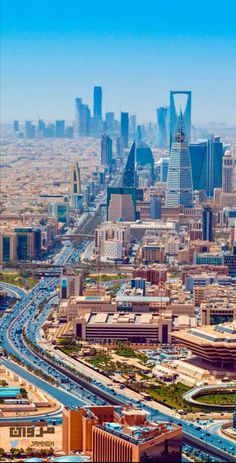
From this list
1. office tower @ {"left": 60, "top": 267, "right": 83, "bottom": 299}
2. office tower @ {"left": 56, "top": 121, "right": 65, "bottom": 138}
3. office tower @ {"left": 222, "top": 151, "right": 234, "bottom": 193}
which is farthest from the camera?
office tower @ {"left": 56, "top": 121, "right": 65, "bottom": 138}

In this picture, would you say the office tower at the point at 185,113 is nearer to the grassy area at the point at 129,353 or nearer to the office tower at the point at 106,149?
the office tower at the point at 106,149

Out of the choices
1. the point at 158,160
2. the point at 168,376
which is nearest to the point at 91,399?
the point at 168,376

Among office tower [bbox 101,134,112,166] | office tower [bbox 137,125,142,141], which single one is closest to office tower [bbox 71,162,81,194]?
office tower [bbox 101,134,112,166]

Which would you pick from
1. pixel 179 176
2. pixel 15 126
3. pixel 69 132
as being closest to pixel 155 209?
pixel 179 176

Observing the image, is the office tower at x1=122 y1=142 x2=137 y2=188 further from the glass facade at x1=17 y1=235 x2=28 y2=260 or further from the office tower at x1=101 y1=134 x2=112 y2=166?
the glass facade at x1=17 y1=235 x2=28 y2=260

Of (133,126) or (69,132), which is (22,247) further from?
(69,132)

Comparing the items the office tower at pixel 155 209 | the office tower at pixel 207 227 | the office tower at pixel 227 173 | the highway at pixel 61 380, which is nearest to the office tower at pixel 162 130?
the office tower at pixel 227 173

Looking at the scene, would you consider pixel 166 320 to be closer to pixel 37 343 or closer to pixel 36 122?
pixel 37 343
